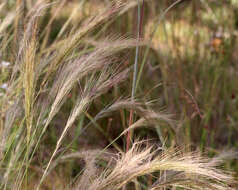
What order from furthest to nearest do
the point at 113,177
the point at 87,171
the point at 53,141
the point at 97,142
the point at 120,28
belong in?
1. the point at 120,28
2. the point at 97,142
3. the point at 53,141
4. the point at 87,171
5. the point at 113,177

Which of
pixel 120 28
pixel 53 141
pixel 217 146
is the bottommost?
pixel 217 146

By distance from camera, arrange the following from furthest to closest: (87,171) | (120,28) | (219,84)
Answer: (120,28) < (219,84) < (87,171)

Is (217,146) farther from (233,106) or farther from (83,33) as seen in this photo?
(83,33)

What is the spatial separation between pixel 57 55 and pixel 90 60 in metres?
0.09

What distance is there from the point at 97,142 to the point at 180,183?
1.26 meters

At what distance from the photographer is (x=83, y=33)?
0.95 m

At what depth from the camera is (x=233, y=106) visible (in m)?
2.19

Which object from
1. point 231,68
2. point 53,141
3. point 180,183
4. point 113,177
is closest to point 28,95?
point 113,177

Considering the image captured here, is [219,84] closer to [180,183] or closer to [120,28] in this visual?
[120,28]

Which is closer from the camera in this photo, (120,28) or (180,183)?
(180,183)

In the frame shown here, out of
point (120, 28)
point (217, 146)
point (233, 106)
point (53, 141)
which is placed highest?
point (120, 28)

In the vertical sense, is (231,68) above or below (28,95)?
below

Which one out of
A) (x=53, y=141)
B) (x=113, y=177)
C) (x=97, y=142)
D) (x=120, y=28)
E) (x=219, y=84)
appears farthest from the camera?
(x=120, y=28)

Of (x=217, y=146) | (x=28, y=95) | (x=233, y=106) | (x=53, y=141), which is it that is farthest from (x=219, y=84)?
(x=28, y=95)
